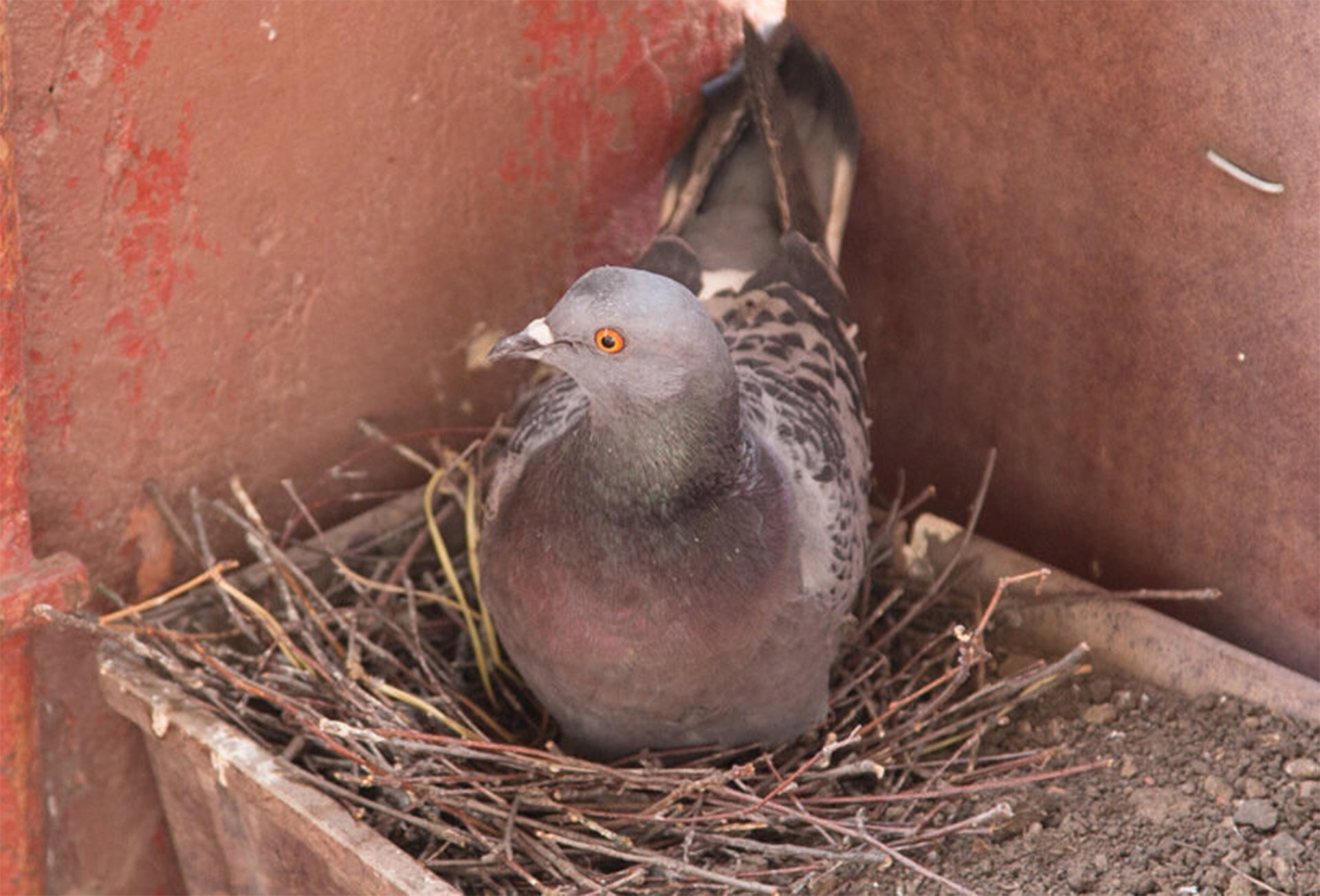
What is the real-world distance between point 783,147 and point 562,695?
50.1 inches

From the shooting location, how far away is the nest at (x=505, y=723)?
251 cm

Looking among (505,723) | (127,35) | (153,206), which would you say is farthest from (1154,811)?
(127,35)

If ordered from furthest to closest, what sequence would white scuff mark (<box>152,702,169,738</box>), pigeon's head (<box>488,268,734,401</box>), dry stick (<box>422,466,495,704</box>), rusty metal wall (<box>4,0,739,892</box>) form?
dry stick (<box>422,466,495,704</box>)
white scuff mark (<box>152,702,169,738</box>)
rusty metal wall (<box>4,0,739,892</box>)
pigeon's head (<box>488,268,734,401</box>)

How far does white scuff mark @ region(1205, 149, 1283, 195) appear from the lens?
2.61m

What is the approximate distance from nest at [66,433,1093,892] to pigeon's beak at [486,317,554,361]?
0.65 m

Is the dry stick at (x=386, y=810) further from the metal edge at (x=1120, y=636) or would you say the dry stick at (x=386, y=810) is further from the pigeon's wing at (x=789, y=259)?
the metal edge at (x=1120, y=636)

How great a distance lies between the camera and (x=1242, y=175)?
2.64 metres

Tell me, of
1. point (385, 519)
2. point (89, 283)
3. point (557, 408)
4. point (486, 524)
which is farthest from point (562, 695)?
point (89, 283)

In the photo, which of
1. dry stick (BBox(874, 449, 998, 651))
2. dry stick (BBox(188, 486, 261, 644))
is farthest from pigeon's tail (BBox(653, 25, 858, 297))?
dry stick (BBox(188, 486, 261, 644))

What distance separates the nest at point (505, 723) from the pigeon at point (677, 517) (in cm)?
12

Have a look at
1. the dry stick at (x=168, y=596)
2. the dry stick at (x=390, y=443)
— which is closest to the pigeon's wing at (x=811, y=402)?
the dry stick at (x=390, y=443)

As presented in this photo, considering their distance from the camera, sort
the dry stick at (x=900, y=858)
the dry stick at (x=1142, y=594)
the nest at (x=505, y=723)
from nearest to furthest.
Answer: the dry stick at (x=900, y=858), the nest at (x=505, y=723), the dry stick at (x=1142, y=594)

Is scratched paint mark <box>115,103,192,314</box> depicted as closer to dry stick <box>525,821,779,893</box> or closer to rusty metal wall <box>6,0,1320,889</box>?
rusty metal wall <box>6,0,1320,889</box>

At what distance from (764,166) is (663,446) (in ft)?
3.95
